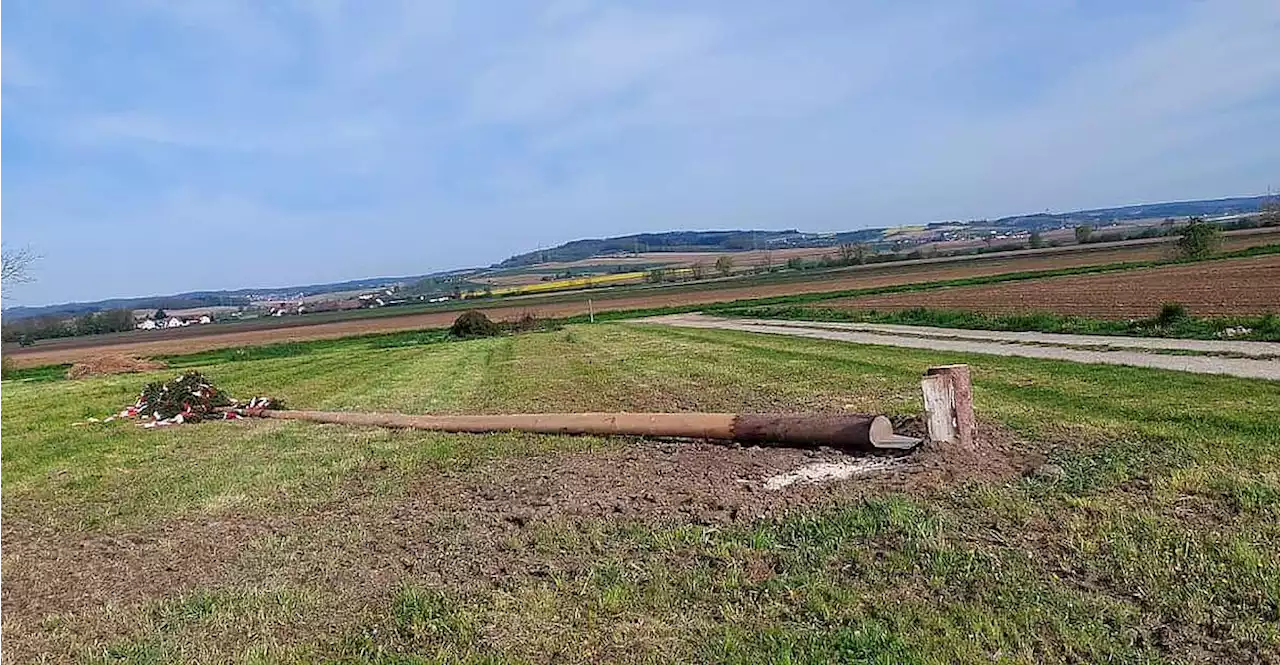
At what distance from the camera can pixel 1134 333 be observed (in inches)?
803

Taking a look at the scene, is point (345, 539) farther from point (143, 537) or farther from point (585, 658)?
point (585, 658)

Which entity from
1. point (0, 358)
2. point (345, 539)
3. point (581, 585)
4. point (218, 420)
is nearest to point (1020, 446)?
point (581, 585)

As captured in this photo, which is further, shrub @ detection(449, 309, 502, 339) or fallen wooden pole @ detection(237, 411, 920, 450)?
shrub @ detection(449, 309, 502, 339)

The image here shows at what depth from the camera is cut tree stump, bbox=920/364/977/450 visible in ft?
24.7

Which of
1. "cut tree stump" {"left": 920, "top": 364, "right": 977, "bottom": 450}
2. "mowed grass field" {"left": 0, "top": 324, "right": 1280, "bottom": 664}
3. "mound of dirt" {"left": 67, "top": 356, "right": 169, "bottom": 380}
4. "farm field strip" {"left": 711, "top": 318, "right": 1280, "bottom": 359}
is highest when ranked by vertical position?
"cut tree stump" {"left": 920, "top": 364, "right": 977, "bottom": 450}

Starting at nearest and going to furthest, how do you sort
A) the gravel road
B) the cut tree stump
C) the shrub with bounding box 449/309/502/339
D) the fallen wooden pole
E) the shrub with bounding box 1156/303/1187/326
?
the cut tree stump < the fallen wooden pole < the gravel road < the shrub with bounding box 1156/303/1187/326 < the shrub with bounding box 449/309/502/339

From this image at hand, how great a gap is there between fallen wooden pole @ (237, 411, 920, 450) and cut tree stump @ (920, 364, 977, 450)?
1.02 ft

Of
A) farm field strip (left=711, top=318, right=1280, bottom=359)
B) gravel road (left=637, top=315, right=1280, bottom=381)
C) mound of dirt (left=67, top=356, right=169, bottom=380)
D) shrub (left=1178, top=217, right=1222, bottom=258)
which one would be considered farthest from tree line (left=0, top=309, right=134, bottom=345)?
shrub (left=1178, top=217, right=1222, bottom=258)

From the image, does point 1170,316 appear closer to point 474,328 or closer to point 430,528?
point 430,528

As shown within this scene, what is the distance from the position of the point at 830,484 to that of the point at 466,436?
220 inches

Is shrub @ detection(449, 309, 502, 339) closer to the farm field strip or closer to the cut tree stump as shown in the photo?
the farm field strip

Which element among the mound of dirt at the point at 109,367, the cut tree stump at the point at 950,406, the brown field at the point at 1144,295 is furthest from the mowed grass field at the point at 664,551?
the mound of dirt at the point at 109,367

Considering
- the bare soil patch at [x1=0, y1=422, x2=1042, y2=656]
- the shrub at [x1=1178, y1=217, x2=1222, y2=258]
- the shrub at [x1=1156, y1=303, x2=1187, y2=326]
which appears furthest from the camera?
the shrub at [x1=1178, y1=217, x2=1222, y2=258]

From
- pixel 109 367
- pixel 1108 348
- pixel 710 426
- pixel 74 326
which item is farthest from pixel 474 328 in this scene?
pixel 74 326
